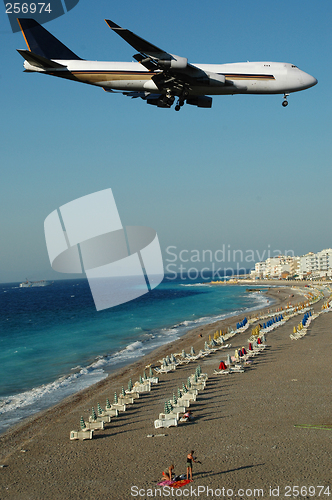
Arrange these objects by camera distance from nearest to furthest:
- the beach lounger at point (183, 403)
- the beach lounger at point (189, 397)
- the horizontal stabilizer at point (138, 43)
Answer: the horizontal stabilizer at point (138, 43), the beach lounger at point (183, 403), the beach lounger at point (189, 397)

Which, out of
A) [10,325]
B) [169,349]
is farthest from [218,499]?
[10,325]

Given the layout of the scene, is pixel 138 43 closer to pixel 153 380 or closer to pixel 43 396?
pixel 153 380

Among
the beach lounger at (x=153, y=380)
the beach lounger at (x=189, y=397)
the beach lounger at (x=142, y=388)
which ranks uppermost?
the beach lounger at (x=189, y=397)

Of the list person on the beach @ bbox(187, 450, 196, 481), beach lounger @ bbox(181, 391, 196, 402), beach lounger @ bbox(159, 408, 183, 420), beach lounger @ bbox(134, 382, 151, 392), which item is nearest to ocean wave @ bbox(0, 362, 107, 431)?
beach lounger @ bbox(134, 382, 151, 392)

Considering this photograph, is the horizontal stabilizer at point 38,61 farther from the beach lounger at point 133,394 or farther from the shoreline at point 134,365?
the shoreline at point 134,365

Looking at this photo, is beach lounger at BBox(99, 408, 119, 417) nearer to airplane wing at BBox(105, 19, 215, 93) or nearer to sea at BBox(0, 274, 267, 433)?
sea at BBox(0, 274, 267, 433)

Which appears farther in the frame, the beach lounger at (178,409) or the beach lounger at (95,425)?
the beach lounger at (178,409)

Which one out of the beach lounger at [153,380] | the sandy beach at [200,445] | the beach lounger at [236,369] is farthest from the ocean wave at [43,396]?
the beach lounger at [236,369]

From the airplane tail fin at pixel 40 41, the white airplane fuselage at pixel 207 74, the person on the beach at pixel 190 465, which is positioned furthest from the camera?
the airplane tail fin at pixel 40 41
